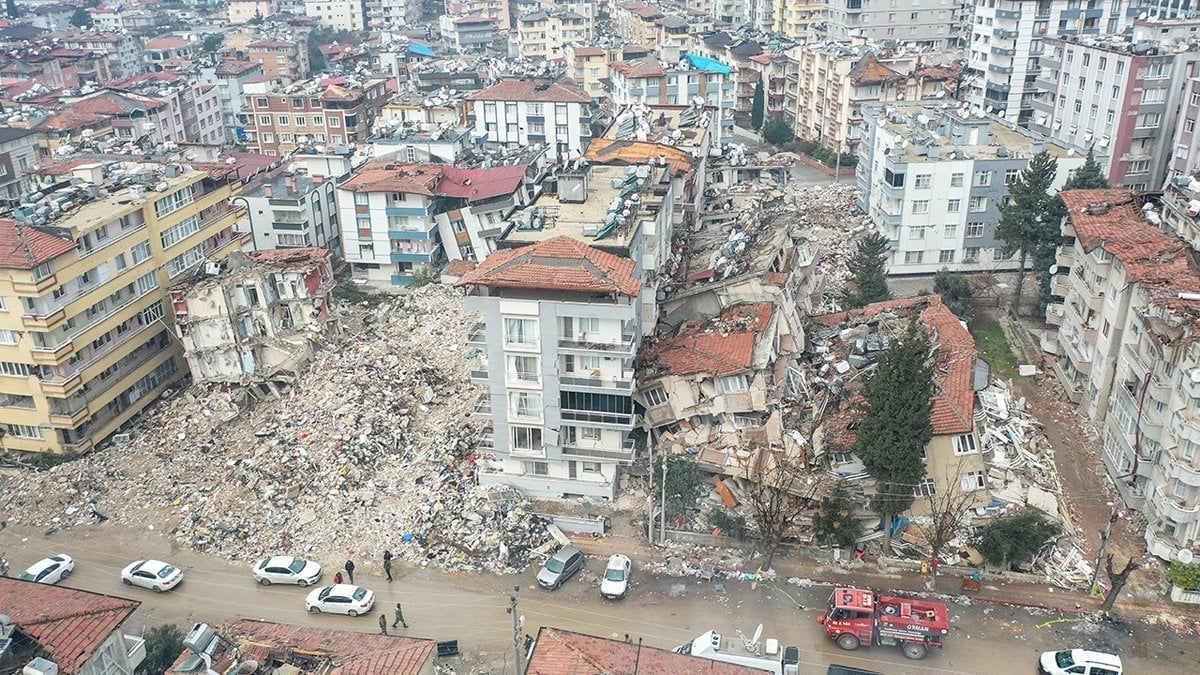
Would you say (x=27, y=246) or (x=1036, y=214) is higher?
(x=27, y=246)

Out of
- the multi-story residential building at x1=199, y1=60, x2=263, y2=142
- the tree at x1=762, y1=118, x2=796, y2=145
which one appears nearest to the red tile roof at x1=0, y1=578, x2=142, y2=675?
the tree at x1=762, y1=118, x2=796, y2=145

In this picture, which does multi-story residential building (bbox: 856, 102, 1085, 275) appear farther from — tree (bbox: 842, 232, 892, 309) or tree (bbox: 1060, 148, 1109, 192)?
tree (bbox: 842, 232, 892, 309)

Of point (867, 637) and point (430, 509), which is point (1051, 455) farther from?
point (430, 509)

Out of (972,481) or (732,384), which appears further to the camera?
(732,384)

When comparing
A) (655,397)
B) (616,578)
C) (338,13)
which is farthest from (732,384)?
(338,13)

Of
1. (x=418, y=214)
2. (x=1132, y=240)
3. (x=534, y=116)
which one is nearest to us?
(x=1132, y=240)

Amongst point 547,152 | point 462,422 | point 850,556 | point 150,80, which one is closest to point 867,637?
point 850,556

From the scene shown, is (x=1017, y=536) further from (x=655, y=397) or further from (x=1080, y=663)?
(x=655, y=397)
